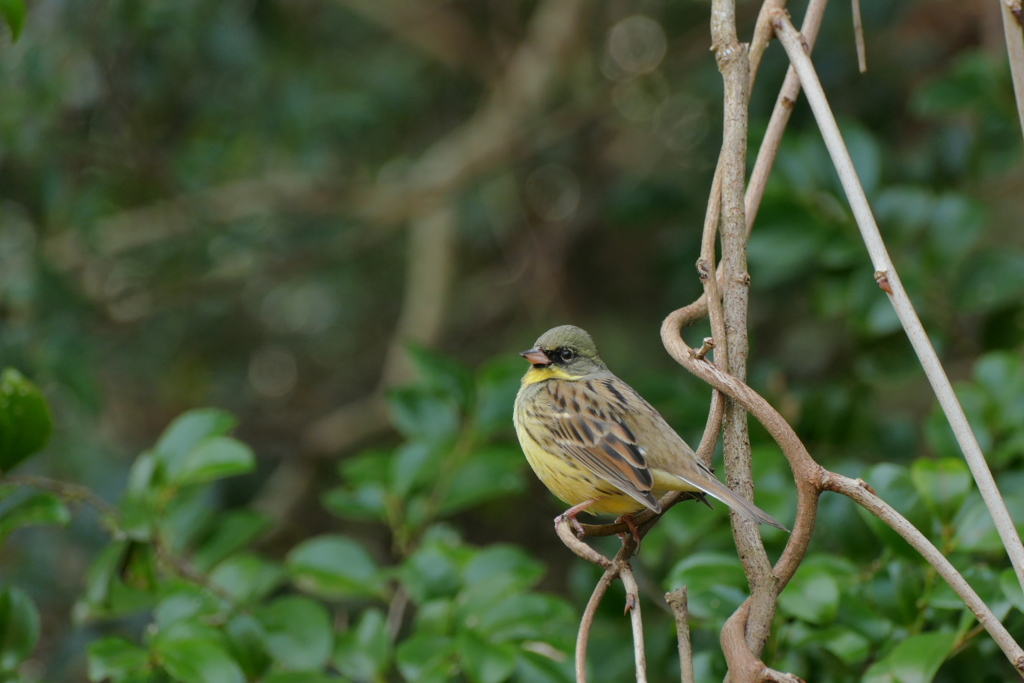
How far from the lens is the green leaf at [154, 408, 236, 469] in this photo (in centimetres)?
332

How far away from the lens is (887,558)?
9.32 feet

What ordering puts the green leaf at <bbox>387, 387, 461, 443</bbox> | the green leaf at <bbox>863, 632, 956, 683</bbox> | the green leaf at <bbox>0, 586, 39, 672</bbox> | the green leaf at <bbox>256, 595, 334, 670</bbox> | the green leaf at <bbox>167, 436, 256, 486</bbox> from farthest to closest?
the green leaf at <bbox>387, 387, 461, 443</bbox>
the green leaf at <bbox>167, 436, 256, 486</bbox>
the green leaf at <bbox>256, 595, 334, 670</bbox>
the green leaf at <bbox>0, 586, 39, 672</bbox>
the green leaf at <bbox>863, 632, 956, 683</bbox>

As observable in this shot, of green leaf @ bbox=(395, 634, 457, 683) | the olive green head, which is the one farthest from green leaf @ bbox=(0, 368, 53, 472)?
the olive green head

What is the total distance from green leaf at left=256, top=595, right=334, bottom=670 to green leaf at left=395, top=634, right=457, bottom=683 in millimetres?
296

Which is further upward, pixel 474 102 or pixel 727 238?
pixel 474 102

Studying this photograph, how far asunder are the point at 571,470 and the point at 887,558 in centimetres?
96

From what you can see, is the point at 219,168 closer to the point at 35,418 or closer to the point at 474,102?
the point at 474,102

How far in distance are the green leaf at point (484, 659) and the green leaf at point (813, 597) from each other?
0.78 meters

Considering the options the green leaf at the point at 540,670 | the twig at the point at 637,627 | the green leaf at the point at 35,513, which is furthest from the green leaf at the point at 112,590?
the twig at the point at 637,627

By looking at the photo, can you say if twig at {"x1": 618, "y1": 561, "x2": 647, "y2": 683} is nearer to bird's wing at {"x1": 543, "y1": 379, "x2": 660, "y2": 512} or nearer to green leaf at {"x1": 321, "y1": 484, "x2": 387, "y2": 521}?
bird's wing at {"x1": 543, "y1": 379, "x2": 660, "y2": 512}

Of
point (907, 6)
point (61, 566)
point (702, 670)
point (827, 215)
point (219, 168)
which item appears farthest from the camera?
point (219, 168)

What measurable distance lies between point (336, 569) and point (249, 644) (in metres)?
0.49

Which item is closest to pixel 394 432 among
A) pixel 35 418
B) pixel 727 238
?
pixel 35 418

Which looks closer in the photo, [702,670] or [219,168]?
[702,670]
